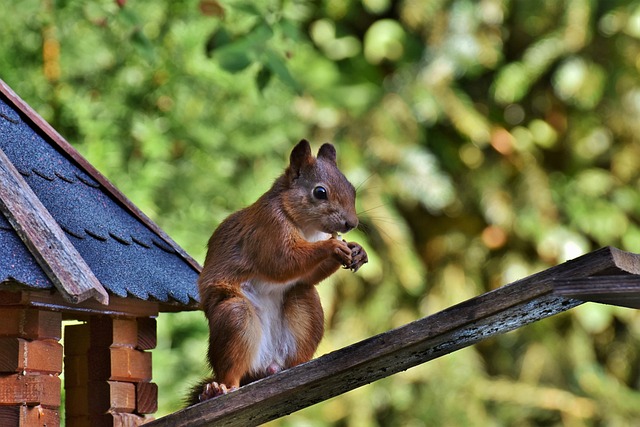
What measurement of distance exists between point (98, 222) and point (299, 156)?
0.48 metres

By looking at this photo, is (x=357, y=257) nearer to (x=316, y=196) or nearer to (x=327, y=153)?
(x=316, y=196)

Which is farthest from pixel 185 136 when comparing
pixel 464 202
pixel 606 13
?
pixel 606 13

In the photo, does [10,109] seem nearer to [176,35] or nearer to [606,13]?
[176,35]

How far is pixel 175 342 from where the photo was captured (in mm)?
5039

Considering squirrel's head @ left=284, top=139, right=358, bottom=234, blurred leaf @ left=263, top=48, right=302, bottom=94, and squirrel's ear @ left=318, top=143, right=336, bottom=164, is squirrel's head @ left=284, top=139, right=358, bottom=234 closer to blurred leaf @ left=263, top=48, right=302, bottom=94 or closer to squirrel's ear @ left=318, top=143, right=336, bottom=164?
squirrel's ear @ left=318, top=143, right=336, bottom=164

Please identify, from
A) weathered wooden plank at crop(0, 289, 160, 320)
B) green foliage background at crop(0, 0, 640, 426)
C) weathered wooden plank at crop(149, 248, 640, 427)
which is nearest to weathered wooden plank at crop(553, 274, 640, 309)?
weathered wooden plank at crop(149, 248, 640, 427)

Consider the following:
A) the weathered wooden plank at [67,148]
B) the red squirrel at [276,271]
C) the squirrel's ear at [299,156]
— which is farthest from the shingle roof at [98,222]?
the squirrel's ear at [299,156]

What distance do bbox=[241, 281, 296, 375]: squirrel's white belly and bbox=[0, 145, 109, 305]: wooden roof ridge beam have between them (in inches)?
16.1

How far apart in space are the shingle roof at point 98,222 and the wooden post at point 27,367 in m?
0.16

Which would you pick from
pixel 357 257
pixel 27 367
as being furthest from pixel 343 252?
pixel 27 367

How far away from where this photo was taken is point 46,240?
6.48 feet

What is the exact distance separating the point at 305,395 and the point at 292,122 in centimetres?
335

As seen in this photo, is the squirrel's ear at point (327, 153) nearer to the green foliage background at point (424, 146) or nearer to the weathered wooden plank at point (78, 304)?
the weathered wooden plank at point (78, 304)

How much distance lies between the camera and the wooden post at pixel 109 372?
2.48m
